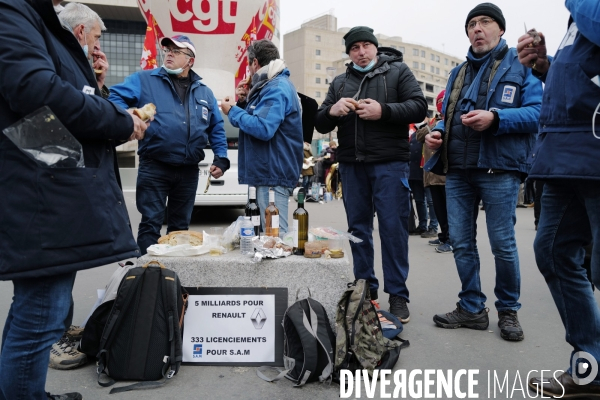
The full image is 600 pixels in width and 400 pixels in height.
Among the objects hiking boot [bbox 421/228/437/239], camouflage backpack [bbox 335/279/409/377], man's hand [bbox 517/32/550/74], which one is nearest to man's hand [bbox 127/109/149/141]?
camouflage backpack [bbox 335/279/409/377]

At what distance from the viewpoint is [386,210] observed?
3736mm

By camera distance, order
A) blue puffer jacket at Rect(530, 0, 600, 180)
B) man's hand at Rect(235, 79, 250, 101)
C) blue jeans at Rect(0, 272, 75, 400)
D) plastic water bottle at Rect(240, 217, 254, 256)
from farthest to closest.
A: man's hand at Rect(235, 79, 250, 101)
plastic water bottle at Rect(240, 217, 254, 256)
blue puffer jacket at Rect(530, 0, 600, 180)
blue jeans at Rect(0, 272, 75, 400)

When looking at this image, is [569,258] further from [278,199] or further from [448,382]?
[278,199]

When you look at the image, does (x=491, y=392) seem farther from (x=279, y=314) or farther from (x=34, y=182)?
(x=34, y=182)

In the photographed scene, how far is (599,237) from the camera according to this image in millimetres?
2178

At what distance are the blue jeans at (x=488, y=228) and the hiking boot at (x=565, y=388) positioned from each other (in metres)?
0.91

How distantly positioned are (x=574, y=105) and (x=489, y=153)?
115cm

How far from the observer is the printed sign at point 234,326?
9.80 ft

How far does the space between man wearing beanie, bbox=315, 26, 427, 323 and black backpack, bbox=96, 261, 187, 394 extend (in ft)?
5.61

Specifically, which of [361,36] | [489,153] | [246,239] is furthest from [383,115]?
[246,239]

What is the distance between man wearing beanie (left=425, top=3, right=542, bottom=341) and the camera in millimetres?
3369

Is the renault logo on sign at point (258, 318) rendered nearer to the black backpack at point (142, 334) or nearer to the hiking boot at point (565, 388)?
the black backpack at point (142, 334)

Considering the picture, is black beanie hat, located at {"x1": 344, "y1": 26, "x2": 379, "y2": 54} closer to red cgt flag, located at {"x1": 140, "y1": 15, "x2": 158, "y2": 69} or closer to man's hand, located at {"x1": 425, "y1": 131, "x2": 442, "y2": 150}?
man's hand, located at {"x1": 425, "y1": 131, "x2": 442, "y2": 150}

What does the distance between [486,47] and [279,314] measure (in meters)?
2.41
